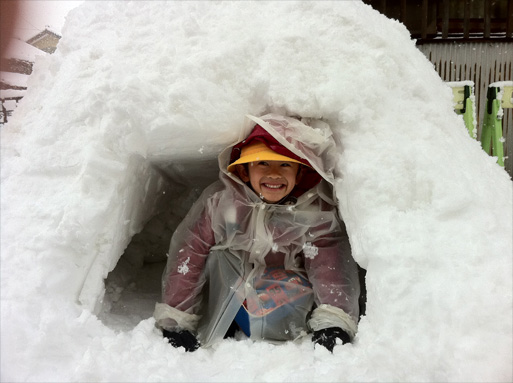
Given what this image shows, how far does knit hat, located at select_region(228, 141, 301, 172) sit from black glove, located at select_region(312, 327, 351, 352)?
0.52 m

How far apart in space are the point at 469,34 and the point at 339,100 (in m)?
2.95

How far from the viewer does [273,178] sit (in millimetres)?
1394

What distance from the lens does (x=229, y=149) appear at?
141 cm

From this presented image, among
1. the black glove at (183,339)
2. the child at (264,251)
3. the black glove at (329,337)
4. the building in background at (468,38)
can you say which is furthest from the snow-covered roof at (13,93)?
the building in background at (468,38)

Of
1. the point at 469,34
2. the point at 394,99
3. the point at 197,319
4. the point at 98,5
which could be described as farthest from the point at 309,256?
the point at 469,34

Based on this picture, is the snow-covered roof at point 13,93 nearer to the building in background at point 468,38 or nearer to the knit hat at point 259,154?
the knit hat at point 259,154

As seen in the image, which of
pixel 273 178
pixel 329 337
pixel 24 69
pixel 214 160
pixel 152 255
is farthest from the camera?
pixel 152 255

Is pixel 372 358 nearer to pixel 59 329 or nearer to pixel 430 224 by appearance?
pixel 430 224

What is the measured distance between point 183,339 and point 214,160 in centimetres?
70

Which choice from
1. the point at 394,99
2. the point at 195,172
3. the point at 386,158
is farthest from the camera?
the point at 195,172

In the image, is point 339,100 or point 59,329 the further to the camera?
point 339,100

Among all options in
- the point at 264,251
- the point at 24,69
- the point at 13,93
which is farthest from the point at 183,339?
the point at 13,93

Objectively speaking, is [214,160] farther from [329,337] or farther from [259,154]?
[329,337]

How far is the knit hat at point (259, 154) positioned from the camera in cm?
129
